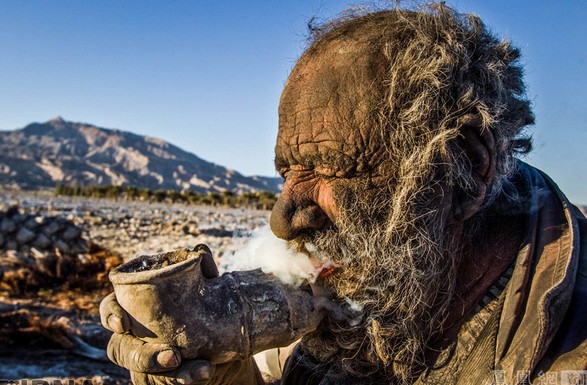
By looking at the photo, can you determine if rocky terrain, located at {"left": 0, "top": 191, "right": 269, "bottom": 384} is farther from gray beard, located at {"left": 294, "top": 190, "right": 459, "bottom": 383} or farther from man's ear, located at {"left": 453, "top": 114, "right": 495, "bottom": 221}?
man's ear, located at {"left": 453, "top": 114, "right": 495, "bottom": 221}

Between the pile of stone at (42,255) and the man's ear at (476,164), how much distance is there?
26.2 feet

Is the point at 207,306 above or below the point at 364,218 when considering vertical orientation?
below

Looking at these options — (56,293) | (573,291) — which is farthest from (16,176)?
(573,291)

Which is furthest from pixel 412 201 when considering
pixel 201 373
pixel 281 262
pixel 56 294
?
pixel 56 294

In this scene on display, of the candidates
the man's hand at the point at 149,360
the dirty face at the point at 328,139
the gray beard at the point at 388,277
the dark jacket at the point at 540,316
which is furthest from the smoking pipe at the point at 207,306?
the dark jacket at the point at 540,316

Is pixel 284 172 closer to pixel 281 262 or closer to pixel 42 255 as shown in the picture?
pixel 281 262

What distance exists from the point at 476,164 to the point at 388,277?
0.52 m

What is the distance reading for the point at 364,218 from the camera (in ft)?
5.72

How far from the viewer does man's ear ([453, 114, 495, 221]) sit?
5.65ft

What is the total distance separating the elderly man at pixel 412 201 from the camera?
1698 millimetres

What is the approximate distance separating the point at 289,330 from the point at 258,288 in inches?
6.6

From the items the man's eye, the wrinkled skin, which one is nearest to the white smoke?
the wrinkled skin

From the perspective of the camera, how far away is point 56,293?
796cm

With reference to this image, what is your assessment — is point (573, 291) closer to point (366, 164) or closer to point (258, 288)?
point (366, 164)
